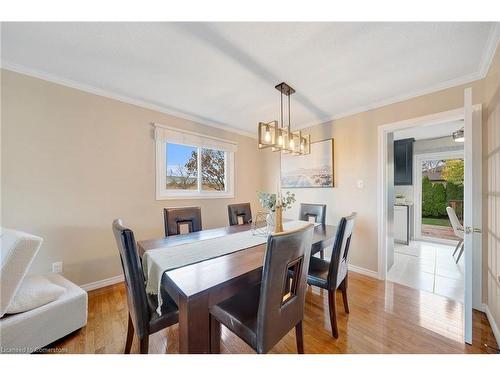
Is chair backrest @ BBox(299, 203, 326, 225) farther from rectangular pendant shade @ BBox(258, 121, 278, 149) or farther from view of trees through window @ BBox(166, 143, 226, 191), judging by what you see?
view of trees through window @ BBox(166, 143, 226, 191)

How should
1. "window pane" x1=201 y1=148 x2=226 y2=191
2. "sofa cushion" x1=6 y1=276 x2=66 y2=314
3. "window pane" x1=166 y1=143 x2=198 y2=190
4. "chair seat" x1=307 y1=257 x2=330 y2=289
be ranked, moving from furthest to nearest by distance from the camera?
"window pane" x1=201 y1=148 x2=226 y2=191
"window pane" x1=166 y1=143 x2=198 y2=190
"chair seat" x1=307 y1=257 x2=330 y2=289
"sofa cushion" x1=6 y1=276 x2=66 y2=314

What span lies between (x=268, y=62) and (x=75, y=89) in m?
2.08

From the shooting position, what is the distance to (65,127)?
204cm

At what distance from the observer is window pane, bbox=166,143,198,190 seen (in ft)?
9.50

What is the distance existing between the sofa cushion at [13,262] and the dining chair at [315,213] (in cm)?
267

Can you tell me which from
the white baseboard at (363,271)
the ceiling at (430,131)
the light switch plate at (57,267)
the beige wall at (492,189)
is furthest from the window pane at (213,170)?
the beige wall at (492,189)

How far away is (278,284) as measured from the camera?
977 millimetres

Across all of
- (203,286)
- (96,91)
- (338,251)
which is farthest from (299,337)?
(96,91)

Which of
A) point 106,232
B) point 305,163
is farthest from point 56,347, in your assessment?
point 305,163

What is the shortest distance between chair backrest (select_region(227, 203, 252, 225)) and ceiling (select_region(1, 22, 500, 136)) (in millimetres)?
1424

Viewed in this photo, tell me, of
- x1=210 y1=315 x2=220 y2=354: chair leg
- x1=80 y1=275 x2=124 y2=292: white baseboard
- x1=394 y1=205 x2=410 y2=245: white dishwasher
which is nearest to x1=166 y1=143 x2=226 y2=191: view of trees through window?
x1=80 y1=275 x2=124 y2=292: white baseboard

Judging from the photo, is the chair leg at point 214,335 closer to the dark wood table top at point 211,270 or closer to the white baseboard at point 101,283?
the dark wood table top at point 211,270

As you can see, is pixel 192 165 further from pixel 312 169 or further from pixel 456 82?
pixel 456 82
